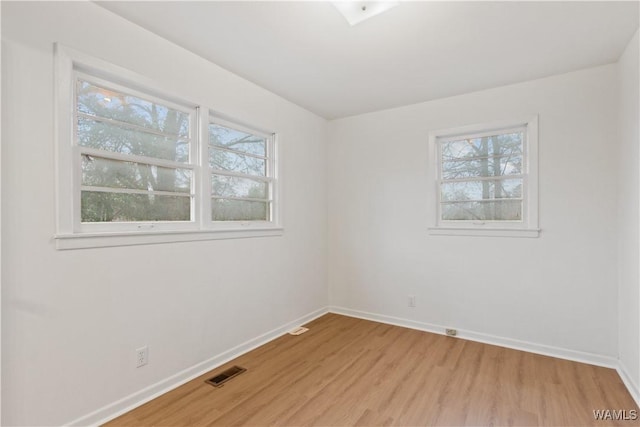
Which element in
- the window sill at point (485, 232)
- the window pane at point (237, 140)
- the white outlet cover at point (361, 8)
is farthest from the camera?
the window sill at point (485, 232)

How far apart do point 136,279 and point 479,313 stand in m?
3.18

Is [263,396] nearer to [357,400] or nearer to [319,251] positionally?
[357,400]

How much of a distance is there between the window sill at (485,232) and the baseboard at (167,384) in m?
2.04

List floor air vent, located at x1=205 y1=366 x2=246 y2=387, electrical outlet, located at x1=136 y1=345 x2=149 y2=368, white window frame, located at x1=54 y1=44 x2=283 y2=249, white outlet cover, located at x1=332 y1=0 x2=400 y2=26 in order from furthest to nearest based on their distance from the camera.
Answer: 1. floor air vent, located at x1=205 y1=366 x2=246 y2=387
2. electrical outlet, located at x1=136 y1=345 x2=149 y2=368
3. white outlet cover, located at x1=332 y1=0 x2=400 y2=26
4. white window frame, located at x1=54 y1=44 x2=283 y2=249

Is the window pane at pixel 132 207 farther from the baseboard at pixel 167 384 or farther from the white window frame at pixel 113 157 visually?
the baseboard at pixel 167 384

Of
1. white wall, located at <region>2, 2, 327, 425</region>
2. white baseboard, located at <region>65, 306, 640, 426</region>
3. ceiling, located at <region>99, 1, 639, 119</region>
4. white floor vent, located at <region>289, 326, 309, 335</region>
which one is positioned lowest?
white floor vent, located at <region>289, 326, 309, 335</region>

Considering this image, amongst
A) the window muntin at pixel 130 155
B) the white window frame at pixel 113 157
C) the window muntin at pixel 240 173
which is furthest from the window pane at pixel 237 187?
the window muntin at pixel 130 155

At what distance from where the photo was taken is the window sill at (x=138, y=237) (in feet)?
6.12

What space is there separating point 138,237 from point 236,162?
1.21m

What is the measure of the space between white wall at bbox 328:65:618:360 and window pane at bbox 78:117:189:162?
2238mm

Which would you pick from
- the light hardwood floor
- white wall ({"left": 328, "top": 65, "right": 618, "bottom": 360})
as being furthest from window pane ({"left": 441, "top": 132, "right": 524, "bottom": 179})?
the light hardwood floor

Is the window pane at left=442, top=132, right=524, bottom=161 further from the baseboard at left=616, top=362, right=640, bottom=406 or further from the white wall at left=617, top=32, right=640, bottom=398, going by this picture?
the baseboard at left=616, top=362, right=640, bottom=406

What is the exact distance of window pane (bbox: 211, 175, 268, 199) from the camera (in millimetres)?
2896

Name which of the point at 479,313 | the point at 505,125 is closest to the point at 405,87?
the point at 505,125
